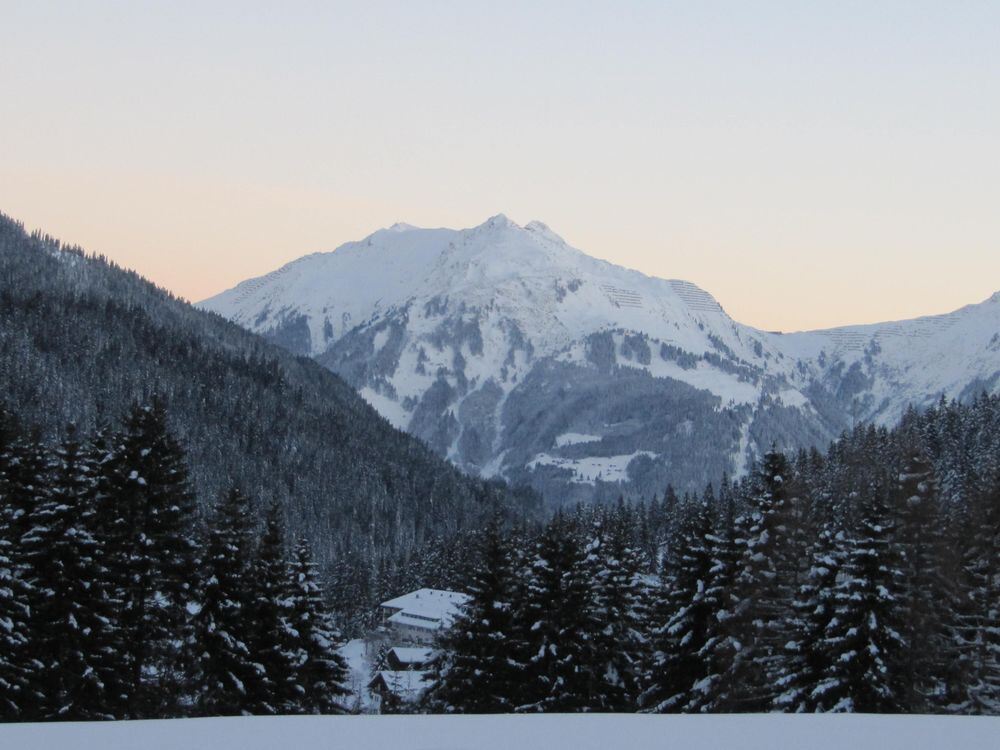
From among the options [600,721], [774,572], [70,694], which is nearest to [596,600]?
[774,572]

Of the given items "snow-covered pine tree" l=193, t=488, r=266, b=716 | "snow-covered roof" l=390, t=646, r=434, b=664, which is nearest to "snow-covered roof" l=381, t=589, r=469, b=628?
"snow-covered roof" l=390, t=646, r=434, b=664

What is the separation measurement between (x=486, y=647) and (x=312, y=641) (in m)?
5.29

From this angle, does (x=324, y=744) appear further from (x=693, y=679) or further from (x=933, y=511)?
(x=933, y=511)

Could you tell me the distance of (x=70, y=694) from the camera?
2664 centimetres

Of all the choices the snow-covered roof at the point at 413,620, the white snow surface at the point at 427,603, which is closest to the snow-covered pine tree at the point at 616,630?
the snow-covered roof at the point at 413,620

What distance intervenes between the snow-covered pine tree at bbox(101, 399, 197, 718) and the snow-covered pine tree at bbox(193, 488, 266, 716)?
0.53 meters

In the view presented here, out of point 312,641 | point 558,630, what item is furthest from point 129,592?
point 558,630

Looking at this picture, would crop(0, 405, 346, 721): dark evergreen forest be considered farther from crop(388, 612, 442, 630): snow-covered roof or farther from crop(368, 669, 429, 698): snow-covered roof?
crop(388, 612, 442, 630): snow-covered roof

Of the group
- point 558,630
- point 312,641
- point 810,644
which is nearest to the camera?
point 810,644

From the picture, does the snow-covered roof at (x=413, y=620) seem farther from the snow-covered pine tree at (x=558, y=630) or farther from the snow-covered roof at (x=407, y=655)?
the snow-covered pine tree at (x=558, y=630)

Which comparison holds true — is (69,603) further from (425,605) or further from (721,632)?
(425,605)

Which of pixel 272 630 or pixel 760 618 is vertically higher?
pixel 272 630

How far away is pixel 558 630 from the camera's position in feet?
107

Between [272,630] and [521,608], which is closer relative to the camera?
[272,630]
